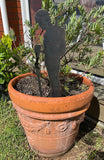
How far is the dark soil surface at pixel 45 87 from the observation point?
4.33 feet

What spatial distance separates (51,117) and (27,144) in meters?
0.72

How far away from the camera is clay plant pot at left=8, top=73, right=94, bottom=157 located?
3.28 feet

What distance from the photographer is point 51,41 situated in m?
1.00

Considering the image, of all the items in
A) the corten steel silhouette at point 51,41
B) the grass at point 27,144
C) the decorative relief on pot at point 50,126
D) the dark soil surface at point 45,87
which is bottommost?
the grass at point 27,144

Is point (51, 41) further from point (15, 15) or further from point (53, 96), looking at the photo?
point (15, 15)

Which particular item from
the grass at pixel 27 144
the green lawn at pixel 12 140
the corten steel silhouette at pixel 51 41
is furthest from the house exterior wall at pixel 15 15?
the corten steel silhouette at pixel 51 41

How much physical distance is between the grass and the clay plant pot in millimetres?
173

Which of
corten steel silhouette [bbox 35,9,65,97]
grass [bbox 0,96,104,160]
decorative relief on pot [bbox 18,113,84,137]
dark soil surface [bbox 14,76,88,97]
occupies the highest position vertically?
corten steel silhouette [bbox 35,9,65,97]

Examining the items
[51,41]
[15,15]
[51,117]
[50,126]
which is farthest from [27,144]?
[15,15]

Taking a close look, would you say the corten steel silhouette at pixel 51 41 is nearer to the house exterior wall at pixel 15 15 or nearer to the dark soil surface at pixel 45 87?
the dark soil surface at pixel 45 87

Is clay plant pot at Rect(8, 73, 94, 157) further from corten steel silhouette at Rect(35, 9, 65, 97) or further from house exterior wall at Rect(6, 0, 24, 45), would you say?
house exterior wall at Rect(6, 0, 24, 45)

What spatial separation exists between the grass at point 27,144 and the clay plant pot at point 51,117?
0.57 ft

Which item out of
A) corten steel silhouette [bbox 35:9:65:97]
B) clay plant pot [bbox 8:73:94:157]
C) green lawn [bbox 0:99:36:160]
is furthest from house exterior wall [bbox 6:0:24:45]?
clay plant pot [bbox 8:73:94:157]

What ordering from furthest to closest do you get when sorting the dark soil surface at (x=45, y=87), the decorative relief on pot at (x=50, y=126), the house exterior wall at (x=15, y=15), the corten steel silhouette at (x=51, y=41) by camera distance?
1. the house exterior wall at (x=15, y=15)
2. the dark soil surface at (x=45, y=87)
3. the decorative relief on pot at (x=50, y=126)
4. the corten steel silhouette at (x=51, y=41)
